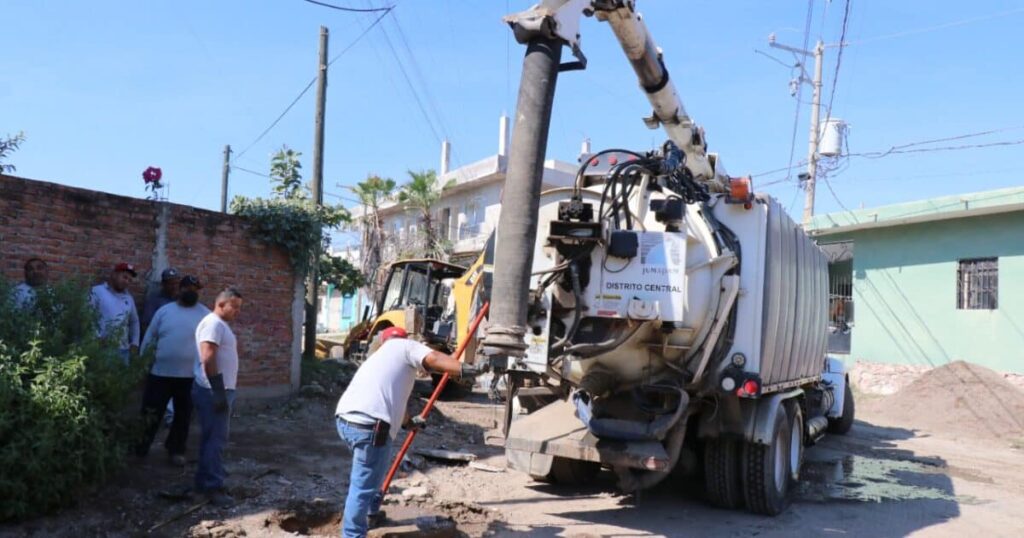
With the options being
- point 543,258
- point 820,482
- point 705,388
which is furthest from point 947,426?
point 543,258

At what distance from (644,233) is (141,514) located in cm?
441

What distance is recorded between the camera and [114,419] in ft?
18.9

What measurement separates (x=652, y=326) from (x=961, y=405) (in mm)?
12978

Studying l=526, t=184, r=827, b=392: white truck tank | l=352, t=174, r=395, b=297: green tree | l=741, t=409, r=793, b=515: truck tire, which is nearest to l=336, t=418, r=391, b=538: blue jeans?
l=526, t=184, r=827, b=392: white truck tank

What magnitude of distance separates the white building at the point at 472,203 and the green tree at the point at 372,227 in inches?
36.0

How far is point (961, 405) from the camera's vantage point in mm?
16203

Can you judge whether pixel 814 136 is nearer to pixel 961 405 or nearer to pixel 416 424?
pixel 961 405

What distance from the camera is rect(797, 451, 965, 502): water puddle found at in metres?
8.35

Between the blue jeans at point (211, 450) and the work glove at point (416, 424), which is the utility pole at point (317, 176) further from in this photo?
the work glove at point (416, 424)

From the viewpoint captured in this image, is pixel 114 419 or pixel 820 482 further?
pixel 820 482

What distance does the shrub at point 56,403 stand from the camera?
4969mm

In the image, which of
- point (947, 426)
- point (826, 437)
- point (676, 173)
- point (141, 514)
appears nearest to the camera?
point (141, 514)

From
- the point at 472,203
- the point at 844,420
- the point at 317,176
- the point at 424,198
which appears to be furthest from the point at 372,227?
the point at 844,420

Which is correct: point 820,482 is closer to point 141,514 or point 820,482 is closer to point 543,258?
point 543,258
